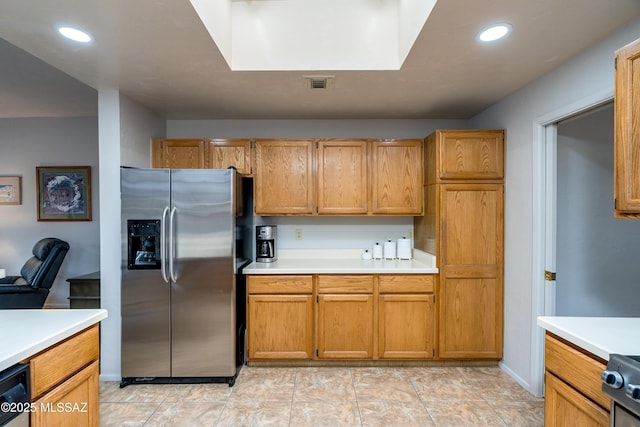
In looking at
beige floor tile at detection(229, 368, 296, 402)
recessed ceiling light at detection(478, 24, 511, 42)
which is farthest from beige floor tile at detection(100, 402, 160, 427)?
recessed ceiling light at detection(478, 24, 511, 42)

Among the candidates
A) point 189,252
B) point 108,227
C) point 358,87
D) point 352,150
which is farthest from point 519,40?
point 108,227

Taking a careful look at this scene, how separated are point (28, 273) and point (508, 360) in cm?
497

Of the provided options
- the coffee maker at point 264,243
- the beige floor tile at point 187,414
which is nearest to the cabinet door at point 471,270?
the coffee maker at point 264,243

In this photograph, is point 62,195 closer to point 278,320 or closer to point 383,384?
point 278,320

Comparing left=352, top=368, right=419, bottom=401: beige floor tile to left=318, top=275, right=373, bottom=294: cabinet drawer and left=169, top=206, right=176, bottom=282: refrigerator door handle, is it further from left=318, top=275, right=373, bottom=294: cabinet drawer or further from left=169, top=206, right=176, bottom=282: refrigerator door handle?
left=169, top=206, right=176, bottom=282: refrigerator door handle

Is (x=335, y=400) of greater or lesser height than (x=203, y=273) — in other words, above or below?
below

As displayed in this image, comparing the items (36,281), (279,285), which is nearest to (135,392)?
(279,285)

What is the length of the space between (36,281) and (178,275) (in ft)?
7.03

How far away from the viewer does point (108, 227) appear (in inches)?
105

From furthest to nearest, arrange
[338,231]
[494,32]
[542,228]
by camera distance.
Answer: [338,231], [542,228], [494,32]

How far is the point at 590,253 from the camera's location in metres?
2.66

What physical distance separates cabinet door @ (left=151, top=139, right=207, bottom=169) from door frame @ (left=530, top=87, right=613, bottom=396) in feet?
9.13

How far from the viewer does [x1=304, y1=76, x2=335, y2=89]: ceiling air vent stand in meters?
2.30

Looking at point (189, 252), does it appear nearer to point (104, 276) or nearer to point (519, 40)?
point (104, 276)
